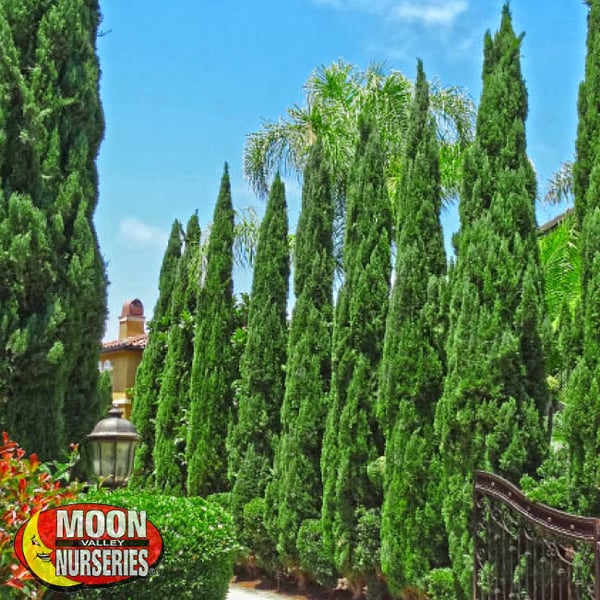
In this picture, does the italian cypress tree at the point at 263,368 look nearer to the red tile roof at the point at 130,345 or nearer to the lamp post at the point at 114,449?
the lamp post at the point at 114,449

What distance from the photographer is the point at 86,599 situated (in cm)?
670

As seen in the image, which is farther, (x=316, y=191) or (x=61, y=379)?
(x=316, y=191)

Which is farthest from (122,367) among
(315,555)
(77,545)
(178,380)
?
(77,545)

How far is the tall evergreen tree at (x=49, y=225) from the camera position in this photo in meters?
7.91

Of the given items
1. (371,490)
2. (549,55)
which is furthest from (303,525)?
Result: (549,55)

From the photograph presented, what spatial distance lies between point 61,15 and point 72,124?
1.14 meters

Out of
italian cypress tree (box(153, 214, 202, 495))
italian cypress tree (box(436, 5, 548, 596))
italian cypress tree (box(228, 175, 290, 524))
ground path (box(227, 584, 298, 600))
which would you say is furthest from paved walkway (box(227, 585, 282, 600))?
italian cypress tree (box(436, 5, 548, 596))

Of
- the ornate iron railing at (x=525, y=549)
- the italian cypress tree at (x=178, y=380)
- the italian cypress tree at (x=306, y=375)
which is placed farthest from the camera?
the italian cypress tree at (x=178, y=380)

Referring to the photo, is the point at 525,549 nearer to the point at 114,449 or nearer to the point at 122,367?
the point at 114,449

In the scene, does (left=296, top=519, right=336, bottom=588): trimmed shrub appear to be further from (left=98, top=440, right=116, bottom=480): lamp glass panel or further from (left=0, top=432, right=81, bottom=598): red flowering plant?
(left=0, top=432, right=81, bottom=598): red flowering plant

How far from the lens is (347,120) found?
47.7 ft

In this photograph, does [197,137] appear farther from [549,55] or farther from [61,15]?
[549,55]

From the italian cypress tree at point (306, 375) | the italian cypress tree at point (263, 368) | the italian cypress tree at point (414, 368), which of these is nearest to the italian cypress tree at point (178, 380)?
the italian cypress tree at point (263, 368)

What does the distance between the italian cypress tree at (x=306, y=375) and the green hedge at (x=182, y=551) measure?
10.1ft
